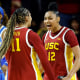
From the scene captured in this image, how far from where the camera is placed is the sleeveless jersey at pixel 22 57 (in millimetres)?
4566

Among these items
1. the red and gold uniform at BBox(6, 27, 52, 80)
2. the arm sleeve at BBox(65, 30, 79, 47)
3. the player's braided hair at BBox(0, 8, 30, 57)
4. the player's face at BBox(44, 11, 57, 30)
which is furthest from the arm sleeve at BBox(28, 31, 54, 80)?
the player's face at BBox(44, 11, 57, 30)

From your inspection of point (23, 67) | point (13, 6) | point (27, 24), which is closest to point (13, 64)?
point (23, 67)

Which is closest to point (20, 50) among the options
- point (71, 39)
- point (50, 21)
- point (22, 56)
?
point (22, 56)

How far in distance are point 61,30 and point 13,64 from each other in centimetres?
130

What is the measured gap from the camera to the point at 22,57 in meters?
4.58

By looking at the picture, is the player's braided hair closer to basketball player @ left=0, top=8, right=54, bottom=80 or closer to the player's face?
basketball player @ left=0, top=8, right=54, bottom=80

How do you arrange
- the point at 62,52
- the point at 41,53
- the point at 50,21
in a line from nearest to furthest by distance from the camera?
the point at 41,53
the point at 62,52
the point at 50,21

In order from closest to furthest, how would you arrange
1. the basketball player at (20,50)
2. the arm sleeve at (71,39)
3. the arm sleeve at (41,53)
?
the arm sleeve at (41,53), the basketball player at (20,50), the arm sleeve at (71,39)

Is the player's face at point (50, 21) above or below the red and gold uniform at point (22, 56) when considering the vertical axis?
above

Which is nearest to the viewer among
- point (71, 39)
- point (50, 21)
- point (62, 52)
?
point (71, 39)

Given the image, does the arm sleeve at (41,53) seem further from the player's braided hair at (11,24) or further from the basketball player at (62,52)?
the basketball player at (62,52)

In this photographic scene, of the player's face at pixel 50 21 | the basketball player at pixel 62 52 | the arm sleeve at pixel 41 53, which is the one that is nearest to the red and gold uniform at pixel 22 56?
the arm sleeve at pixel 41 53

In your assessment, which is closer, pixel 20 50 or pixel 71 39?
pixel 20 50

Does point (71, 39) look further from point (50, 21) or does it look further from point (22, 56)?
point (22, 56)
